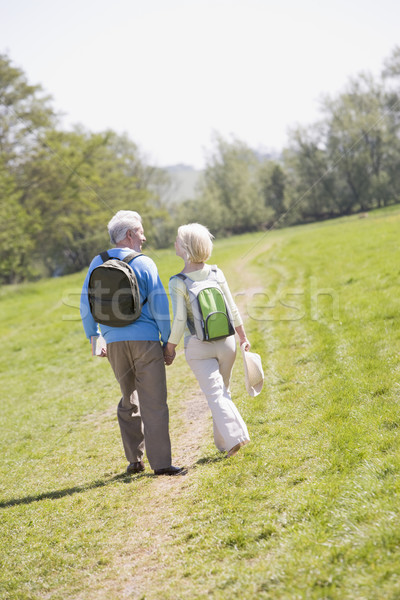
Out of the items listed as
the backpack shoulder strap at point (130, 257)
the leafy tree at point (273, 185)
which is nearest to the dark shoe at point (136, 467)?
the backpack shoulder strap at point (130, 257)

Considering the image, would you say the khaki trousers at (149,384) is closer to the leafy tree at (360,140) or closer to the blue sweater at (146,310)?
the blue sweater at (146,310)

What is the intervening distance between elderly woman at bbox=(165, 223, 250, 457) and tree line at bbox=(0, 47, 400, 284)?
27216 mm

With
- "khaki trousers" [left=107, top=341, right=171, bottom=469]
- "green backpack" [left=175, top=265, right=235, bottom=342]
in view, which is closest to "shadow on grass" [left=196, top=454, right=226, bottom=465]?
"khaki trousers" [left=107, top=341, right=171, bottom=469]

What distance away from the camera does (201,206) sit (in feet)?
215

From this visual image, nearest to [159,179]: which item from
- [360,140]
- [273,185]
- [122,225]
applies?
[273,185]

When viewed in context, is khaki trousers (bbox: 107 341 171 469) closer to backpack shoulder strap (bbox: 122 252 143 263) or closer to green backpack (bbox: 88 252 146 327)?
green backpack (bbox: 88 252 146 327)

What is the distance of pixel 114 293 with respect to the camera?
4.75 m

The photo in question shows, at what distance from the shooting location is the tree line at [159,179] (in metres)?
36.5

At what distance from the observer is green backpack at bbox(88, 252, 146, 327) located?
473 cm

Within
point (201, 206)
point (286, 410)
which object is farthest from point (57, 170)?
point (286, 410)

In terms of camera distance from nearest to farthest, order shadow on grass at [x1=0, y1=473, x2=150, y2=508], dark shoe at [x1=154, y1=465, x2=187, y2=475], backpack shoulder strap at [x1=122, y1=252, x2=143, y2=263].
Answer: backpack shoulder strap at [x1=122, y1=252, x2=143, y2=263], dark shoe at [x1=154, y1=465, x2=187, y2=475], shadow on grass at [x1=0, y1=473, x2=150, y2=508]

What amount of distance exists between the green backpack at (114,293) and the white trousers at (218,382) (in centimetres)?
61

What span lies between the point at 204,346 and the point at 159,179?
76.2m

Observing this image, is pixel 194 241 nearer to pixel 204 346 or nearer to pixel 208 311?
pixel 208 311
